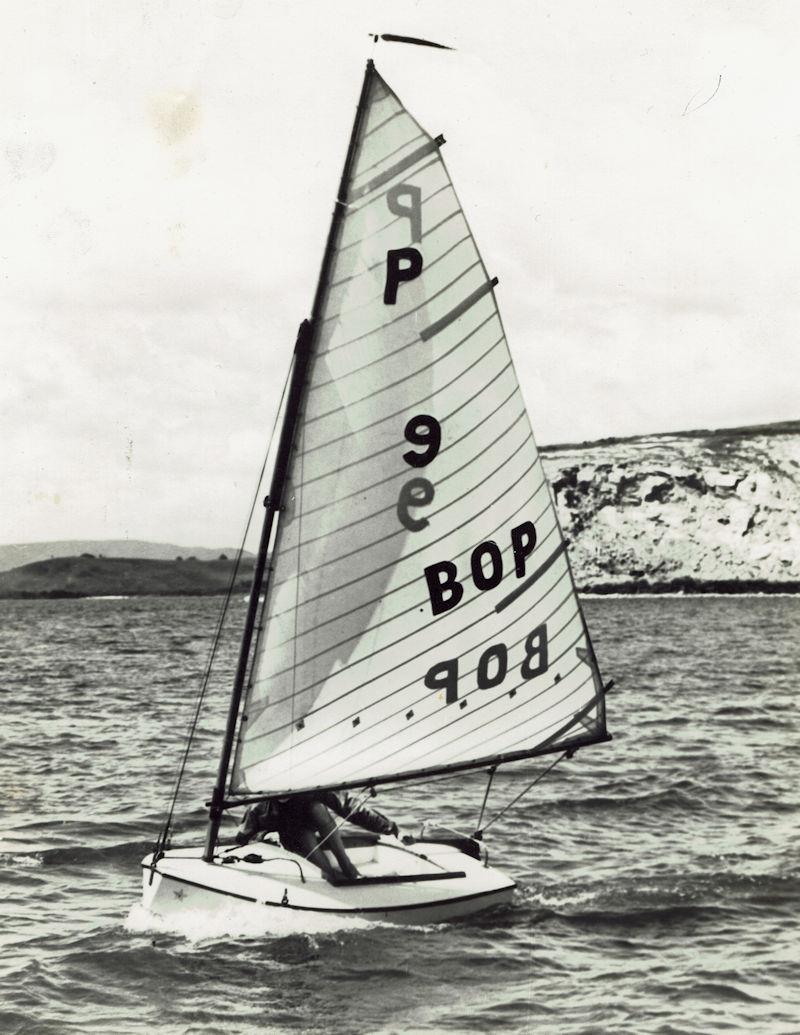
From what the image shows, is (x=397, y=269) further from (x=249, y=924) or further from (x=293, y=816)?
(x=249, y=924)

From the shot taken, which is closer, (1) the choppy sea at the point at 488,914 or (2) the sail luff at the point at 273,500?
(1) the choppy sea at the point at 488,914

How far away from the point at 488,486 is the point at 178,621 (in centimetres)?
8237

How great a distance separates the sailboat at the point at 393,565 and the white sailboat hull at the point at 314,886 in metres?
0.02

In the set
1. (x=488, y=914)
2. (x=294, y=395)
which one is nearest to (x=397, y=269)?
(x=294, y=395)

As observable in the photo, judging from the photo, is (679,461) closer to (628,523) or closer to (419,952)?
(628,523)

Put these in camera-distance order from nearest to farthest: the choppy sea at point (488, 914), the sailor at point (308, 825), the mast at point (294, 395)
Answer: the choppy sea at point (488, 914)
the mast at point (294, 395)
the sailor at point (308, 825)

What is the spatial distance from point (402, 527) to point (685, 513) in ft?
369

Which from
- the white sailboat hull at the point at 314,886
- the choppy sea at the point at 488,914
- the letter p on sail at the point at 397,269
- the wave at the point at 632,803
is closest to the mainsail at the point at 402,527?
the letter p on sail at the point at 397,269

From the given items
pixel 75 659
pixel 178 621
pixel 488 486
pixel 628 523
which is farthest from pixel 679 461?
pixel 488 486

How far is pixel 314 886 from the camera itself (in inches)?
482

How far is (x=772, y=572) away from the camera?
118m

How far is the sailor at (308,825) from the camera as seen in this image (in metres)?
12.4

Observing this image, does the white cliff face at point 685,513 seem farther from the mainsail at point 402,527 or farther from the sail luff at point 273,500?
the sail luff at point 273,500

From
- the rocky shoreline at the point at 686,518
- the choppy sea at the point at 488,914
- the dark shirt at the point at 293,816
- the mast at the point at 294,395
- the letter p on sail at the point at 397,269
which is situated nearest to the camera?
the choppy sea at the point at 488,914
